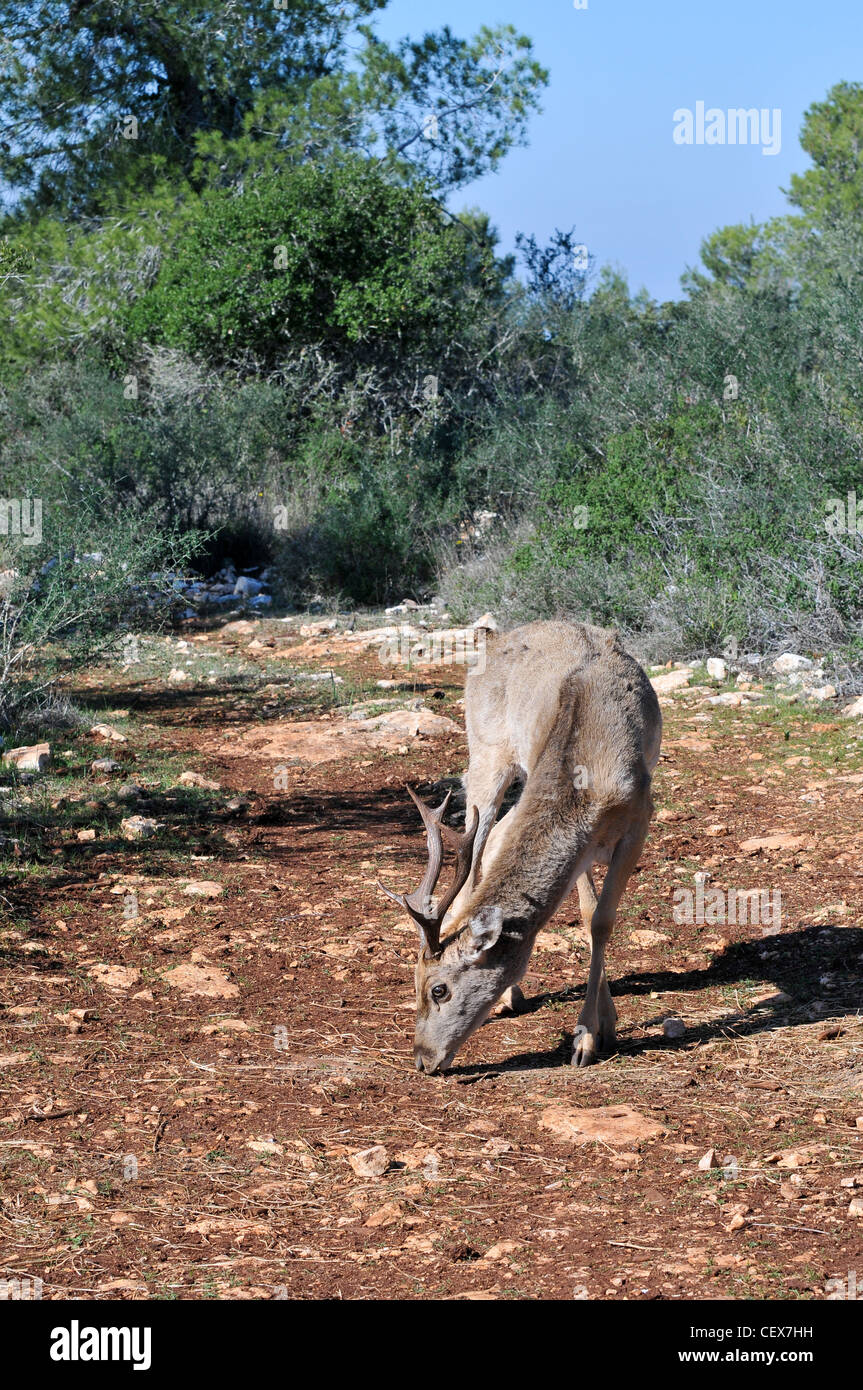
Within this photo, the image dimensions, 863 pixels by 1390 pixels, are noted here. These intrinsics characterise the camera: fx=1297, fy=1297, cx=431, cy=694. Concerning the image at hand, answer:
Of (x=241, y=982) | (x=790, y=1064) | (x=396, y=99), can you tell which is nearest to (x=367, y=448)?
(x=396, y=99)

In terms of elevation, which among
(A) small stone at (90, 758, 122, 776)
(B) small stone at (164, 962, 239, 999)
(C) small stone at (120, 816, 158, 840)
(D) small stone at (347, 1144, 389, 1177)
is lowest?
(D) small stone at (347, 1144, 389, 1177)

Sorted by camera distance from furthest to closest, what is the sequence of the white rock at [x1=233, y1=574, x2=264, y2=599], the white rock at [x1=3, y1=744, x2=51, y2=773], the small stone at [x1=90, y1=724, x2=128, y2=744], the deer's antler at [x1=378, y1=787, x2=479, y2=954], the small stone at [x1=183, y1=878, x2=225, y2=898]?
the white rock at [x1=233, y1=574, x2=264, y2=599] → the small stone at [x1=90, y1=724, x2=128, y2=744] → the white rock at [x1=3, y1=744, x2=51, y2=773] → the small stone at [x1=183, y1=878, x2=225, y2=898] → the deer's antler at [x1=378, y1=787, x2=479, y2=954]

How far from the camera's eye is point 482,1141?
4.61 m

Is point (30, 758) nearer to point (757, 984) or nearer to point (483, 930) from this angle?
point (483, 930)

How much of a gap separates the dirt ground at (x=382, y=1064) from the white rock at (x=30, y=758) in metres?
0.16

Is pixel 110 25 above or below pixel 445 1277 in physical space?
above

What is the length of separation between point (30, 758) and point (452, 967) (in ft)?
16.6

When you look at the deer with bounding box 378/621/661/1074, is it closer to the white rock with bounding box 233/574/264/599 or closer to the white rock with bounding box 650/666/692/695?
the white rock with bounding box 650/666/692/695

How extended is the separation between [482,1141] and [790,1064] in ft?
4.43

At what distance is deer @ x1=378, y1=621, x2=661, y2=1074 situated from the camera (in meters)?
5.11

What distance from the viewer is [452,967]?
511cm

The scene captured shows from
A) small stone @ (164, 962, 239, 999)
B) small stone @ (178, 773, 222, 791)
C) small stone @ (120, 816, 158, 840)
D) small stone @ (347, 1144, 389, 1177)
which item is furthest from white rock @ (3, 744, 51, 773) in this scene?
small stone @ (347, 1144, 389, 1177)

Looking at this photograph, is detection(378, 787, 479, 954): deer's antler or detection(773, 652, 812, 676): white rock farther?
detection(773, 652, 812, 676): white rock

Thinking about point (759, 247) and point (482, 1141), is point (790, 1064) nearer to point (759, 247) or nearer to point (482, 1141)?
point (482, 1141)
